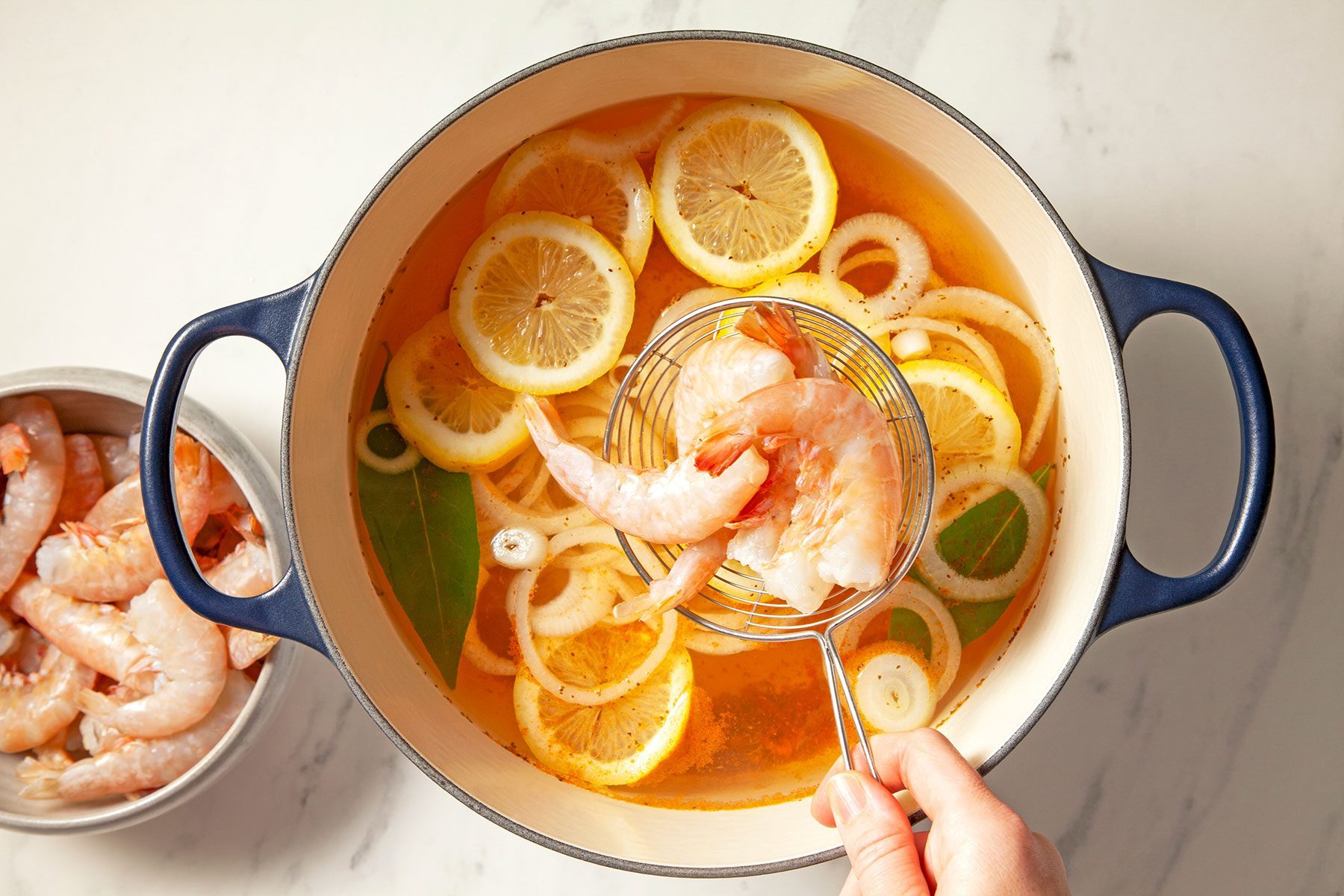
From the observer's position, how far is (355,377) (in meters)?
1.52

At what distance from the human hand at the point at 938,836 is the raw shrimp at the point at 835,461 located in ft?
0.83

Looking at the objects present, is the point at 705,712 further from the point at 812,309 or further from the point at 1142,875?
the point at 1142,875

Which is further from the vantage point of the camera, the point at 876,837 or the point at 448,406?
the point at 448,406

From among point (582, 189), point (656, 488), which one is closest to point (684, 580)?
point (656, 488)

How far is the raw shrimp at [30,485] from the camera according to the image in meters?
1.47

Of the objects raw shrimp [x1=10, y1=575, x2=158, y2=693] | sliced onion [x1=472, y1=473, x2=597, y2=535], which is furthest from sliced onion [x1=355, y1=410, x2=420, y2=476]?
raw shrimp [x1=10, y1=575, x2=158, y2=693]

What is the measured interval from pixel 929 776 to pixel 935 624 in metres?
0.39

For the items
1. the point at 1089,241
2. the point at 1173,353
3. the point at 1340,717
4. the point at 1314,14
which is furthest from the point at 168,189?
the point at 1340,717

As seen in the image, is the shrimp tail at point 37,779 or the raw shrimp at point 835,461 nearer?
the raw shrimp at point 835,461

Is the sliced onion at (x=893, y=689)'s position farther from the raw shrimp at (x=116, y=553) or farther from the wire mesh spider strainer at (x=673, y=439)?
the raw shrimp at (x=116, y=553)

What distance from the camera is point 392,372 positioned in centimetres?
151

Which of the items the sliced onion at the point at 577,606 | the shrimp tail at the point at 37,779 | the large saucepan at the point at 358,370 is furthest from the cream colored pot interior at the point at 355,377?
the shrimp tail at the point at 37,779

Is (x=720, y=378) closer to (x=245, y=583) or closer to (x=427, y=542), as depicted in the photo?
(x=427, y=542)

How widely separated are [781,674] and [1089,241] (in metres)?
0.91
